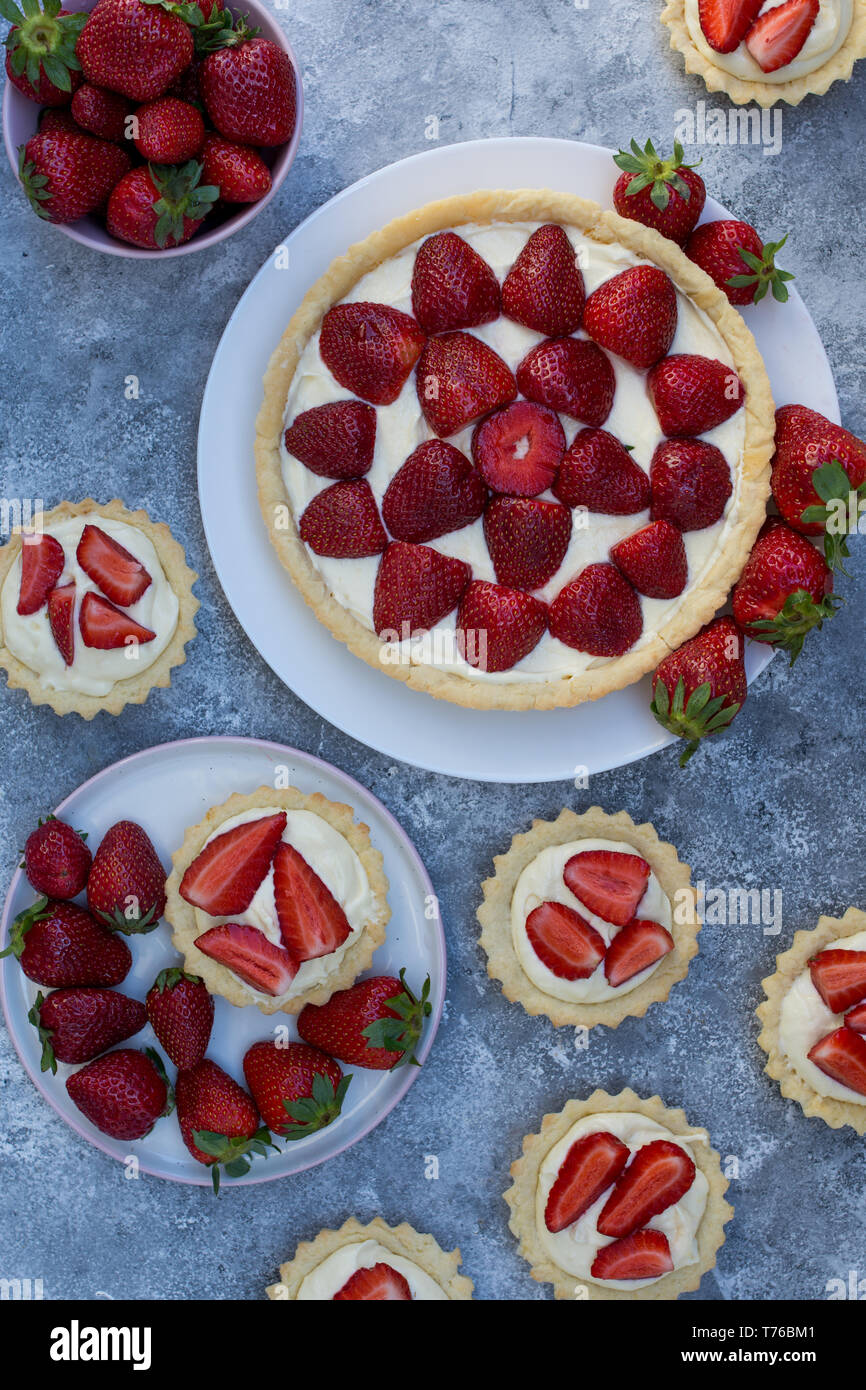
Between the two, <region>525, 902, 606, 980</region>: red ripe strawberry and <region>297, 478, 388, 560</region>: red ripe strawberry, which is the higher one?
<region>297, 478, 388, 560</region>: red ripe strawberry

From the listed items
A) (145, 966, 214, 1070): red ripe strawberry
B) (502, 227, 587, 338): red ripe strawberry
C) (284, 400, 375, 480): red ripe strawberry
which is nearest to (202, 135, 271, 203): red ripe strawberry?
(284, 400, 375, 480): red ripe strawberry

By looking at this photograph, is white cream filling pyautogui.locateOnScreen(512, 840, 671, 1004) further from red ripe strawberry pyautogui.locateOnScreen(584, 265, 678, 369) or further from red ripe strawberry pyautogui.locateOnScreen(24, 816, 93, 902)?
red ripe strawberry pyautogui.locateOnScreen(584, 265, 678, 369)

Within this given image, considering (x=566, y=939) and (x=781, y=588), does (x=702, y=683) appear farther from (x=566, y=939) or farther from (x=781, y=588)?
(x=566, y=939)

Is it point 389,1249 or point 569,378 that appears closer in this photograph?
point 569,378

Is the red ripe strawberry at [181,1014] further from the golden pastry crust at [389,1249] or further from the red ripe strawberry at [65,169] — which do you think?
the red ripe strawberry at [65,169]

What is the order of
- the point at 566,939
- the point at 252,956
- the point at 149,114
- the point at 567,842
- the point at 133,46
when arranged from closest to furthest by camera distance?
the point at 133,46 → the point at 149,114 → the point at 252,956 → the point at 566,939 → the point at 567,842

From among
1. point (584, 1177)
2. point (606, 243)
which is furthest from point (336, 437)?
point (584, 1177)

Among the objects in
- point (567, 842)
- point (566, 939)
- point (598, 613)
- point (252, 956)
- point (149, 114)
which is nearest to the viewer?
point (149, 114)
